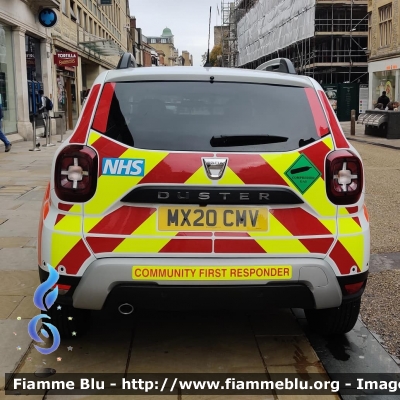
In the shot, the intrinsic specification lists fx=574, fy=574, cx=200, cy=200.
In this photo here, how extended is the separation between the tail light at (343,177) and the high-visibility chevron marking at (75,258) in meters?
1.31

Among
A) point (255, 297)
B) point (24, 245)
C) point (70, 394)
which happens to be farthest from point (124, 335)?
Answer: point (24, 245)

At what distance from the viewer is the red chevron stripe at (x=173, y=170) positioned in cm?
293

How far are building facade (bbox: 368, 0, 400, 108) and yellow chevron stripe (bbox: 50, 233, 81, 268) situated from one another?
35.2 m

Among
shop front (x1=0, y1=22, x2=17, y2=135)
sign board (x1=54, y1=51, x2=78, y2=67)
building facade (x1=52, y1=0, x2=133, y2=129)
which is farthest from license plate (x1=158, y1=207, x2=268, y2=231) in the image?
building facade (x1=52, y1=0, x2=133, y2=129)

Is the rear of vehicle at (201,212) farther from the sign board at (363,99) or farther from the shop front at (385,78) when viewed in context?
the sign board at (363,99)

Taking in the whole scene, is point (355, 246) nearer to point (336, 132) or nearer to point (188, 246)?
point (336, 132)

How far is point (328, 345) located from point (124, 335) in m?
1.27

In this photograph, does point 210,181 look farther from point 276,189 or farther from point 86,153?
point 86,153

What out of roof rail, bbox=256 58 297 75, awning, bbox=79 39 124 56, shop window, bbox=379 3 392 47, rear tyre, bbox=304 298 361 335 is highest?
shop window, bbox=379 3 392 47

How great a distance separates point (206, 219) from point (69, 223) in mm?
716

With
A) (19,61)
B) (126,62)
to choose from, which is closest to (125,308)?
(126,62)

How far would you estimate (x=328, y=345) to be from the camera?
3.53m

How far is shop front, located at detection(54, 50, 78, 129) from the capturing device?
→ 923 inches

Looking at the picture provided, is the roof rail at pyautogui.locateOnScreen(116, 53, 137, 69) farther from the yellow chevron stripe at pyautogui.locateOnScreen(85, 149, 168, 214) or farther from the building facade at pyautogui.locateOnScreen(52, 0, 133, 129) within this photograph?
the building facade at pyautogui.locateOnScreen(52, 0, 133, 129)
